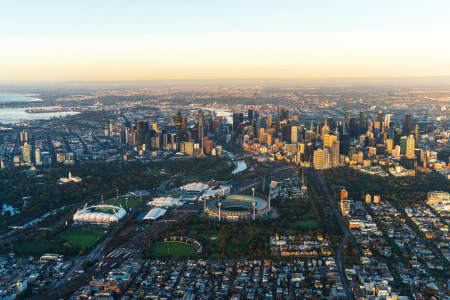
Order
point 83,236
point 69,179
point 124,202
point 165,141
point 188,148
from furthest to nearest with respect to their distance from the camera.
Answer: point 165,141 < point 188,148 < point 69,179 < point 124,202 < point 83,236

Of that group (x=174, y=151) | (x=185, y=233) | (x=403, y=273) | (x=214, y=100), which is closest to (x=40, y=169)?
(x=174, y=151)

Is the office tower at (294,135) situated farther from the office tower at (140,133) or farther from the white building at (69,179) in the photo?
the white building at (69,179)

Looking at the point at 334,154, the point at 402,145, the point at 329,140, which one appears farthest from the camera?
the point at 402,145

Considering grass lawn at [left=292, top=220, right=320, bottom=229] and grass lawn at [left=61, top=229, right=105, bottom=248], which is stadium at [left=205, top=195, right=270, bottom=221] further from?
grass lawn at [left=61, top=229, right=105, bottom=248]

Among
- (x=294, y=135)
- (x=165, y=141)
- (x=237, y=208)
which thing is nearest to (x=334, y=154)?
(x=294, y=135)

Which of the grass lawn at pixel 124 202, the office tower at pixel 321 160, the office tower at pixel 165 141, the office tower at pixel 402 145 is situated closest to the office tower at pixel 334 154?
the office tower at pixel 321 160

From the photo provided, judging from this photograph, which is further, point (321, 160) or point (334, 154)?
point (334, 154)

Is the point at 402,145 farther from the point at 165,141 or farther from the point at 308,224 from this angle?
the point at 308,224
